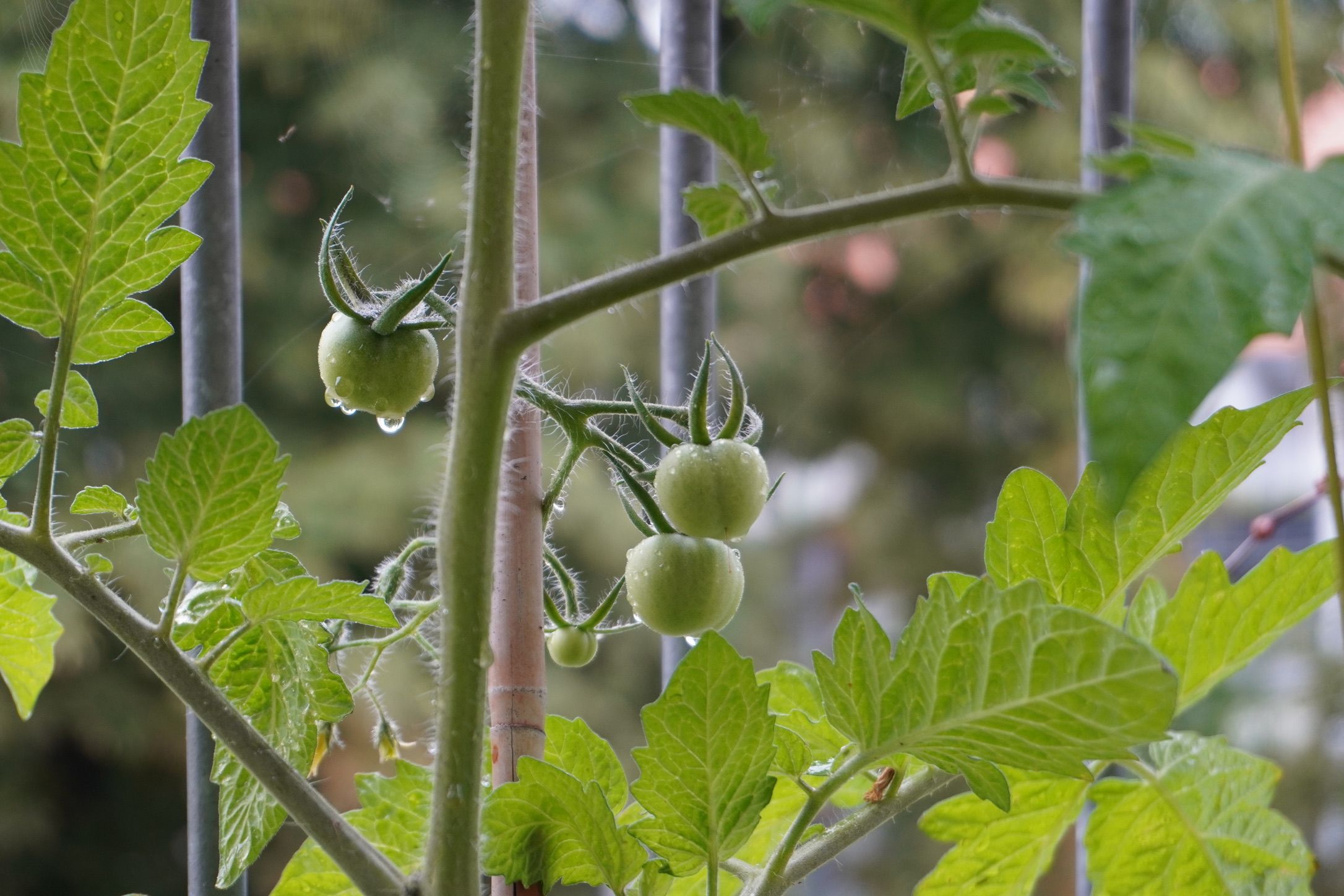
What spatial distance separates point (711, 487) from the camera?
0.25 m

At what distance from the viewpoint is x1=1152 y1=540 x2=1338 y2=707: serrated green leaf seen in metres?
0.24

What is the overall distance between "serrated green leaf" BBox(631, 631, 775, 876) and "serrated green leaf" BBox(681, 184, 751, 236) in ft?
0.28

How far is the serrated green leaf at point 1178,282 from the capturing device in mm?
111

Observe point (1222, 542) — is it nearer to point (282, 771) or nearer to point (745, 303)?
point (745, 303)

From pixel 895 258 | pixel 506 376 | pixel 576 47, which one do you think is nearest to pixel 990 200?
pixel 506 376

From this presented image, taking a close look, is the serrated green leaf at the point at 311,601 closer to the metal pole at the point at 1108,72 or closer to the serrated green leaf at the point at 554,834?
the serrated green leaf at the point at 554,834

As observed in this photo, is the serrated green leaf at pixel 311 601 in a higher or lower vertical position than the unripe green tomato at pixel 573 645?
higher

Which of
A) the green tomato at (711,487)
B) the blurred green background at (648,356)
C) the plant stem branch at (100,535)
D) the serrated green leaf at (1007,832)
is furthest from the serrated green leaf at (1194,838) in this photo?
the blurred green background at (648,356)

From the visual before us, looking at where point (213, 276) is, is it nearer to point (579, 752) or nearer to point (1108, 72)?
point (579, 752)

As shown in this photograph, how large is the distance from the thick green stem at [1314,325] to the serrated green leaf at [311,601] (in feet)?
0.56

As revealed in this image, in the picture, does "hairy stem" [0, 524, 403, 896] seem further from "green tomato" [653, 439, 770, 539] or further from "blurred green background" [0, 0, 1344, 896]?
"blurred green background" [0, 0, 1344, 896]

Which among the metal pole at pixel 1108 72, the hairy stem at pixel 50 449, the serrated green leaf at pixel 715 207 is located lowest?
the hairy stem at pixel 50 449

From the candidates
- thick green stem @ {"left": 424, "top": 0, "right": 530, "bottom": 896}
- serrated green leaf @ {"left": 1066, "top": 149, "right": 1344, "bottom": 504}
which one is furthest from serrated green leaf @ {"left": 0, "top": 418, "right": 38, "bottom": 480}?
serrated green leaf @ {"left": 1066, "top": 149, "right": 1344, "bottom": 504}

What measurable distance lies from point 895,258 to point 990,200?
2.29m
